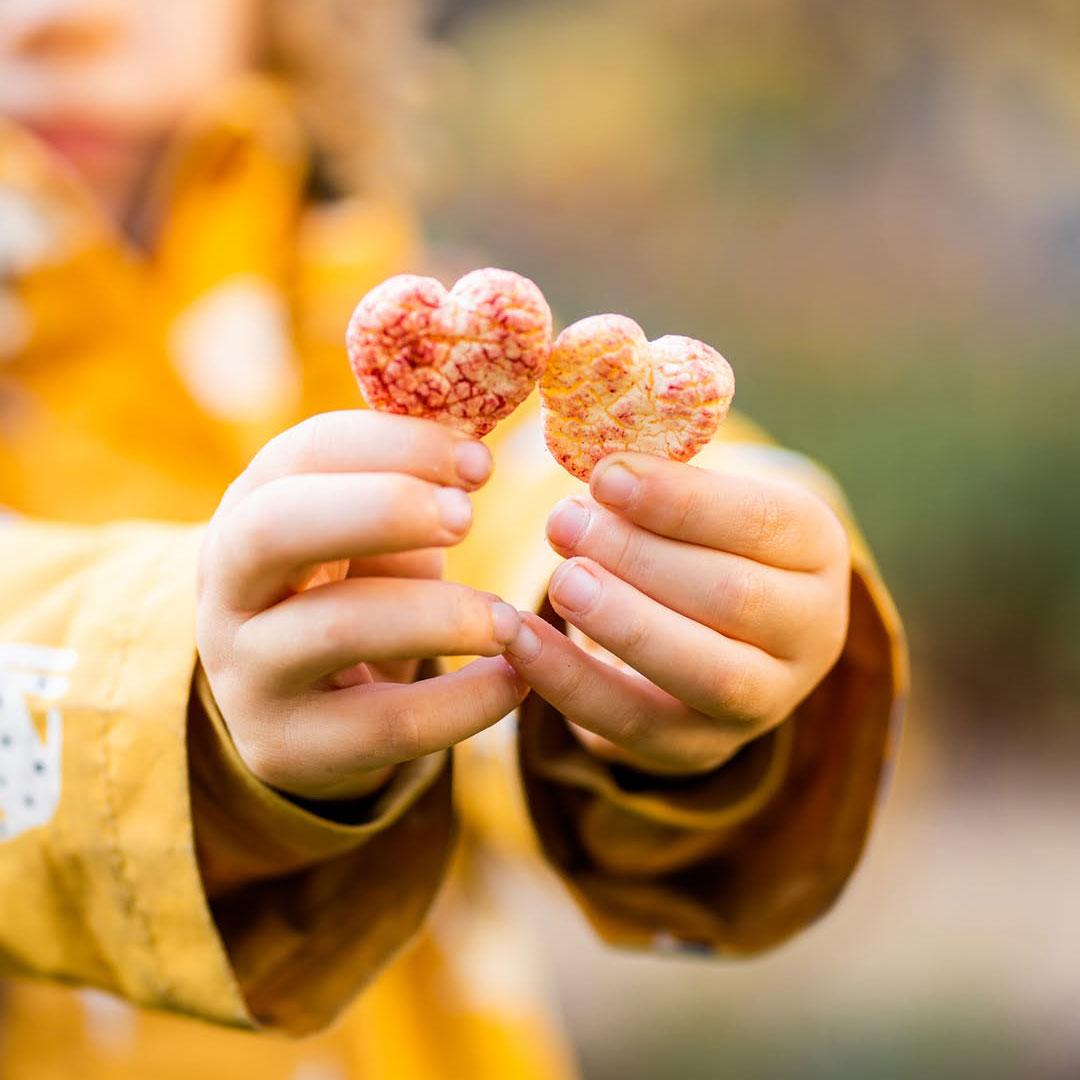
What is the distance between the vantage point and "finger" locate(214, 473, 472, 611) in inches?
13.1

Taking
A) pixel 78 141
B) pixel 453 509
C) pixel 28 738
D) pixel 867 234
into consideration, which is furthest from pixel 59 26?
pixel 867 234

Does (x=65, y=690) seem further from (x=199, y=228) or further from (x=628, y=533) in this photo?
(x=199, y=228)

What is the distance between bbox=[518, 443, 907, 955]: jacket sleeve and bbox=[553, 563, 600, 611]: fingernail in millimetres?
136

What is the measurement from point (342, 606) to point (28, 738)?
0.70ft

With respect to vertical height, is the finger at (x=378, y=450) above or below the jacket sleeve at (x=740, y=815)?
above

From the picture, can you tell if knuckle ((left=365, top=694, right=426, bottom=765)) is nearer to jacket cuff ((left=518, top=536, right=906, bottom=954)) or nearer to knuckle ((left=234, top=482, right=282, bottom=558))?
knuckle ((left=234, top=482, right=282, bottom=558))

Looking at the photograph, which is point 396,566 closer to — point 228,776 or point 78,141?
point 228,776

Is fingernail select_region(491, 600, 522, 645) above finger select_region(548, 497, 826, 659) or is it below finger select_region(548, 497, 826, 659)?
below

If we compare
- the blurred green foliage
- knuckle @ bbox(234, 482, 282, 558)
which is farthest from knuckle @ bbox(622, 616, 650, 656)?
the blurred green foliage

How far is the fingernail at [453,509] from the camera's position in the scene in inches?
13.4

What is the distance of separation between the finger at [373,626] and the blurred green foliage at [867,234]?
5.75 feet

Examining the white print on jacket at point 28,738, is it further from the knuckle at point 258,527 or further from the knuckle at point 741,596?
the knuckle at point 741,596

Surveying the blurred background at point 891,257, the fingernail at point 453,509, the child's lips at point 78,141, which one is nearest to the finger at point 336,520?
the fingernail at point 453,509

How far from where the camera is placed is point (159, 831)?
0.45m
